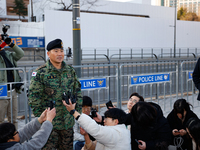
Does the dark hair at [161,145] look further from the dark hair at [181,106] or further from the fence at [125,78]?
the fence at [125,78]

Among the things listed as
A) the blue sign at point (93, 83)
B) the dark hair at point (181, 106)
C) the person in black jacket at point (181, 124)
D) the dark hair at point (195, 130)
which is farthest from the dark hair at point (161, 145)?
the blue sign at point (93, 83)

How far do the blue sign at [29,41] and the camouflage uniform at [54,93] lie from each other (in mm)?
→ 25229

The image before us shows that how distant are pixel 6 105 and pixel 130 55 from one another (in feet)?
95.1

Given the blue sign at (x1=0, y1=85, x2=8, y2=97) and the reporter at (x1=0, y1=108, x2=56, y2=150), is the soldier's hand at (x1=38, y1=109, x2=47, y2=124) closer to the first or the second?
the reporter at (x1=0, y1=108, x2=56, y2=150)

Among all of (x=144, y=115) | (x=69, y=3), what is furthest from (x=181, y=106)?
(x=69, y=3)

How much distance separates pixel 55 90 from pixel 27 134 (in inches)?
29.2

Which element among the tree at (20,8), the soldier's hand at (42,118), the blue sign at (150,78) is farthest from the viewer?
the tree at (20,8)

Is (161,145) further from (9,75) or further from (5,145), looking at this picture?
(9,75)

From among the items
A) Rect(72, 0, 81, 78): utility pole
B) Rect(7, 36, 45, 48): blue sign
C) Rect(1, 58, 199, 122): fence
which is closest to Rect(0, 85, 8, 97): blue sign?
Rect(1, 58, 199, 122): fence

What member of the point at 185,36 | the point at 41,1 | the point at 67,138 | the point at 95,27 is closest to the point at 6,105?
the point at 67,138

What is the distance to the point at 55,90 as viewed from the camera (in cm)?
344

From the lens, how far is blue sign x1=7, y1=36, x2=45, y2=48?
89.2ft

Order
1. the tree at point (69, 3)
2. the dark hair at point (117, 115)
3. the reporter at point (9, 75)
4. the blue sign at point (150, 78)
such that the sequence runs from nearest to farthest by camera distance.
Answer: the dark hair at point (117, 115) < the reporter at point (9, 75) < the blue sign at point (150, 78) < the tree at point (69, 3)

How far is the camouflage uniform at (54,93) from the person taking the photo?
11.1 ft
